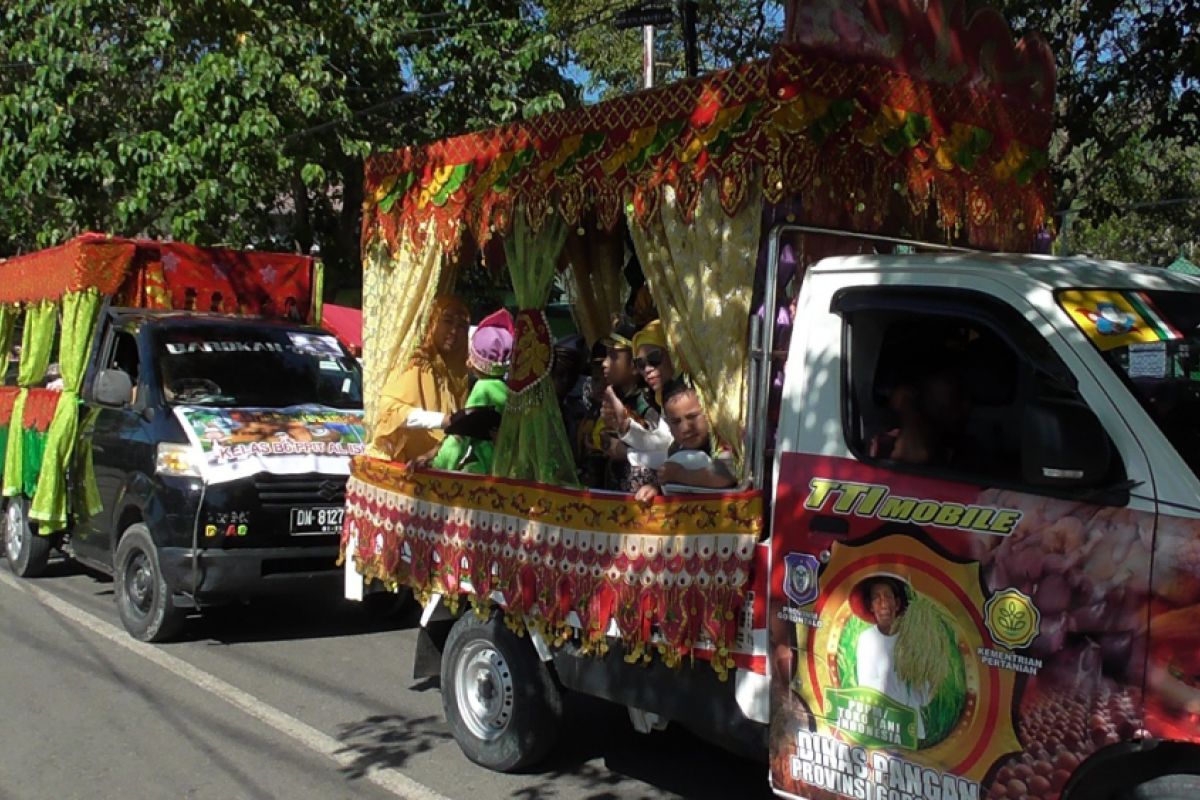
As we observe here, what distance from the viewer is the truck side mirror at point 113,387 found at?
8055 mm

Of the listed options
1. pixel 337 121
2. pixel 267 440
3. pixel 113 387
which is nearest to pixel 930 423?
pixel 267 440

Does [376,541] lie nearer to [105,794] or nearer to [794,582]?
[105,794]

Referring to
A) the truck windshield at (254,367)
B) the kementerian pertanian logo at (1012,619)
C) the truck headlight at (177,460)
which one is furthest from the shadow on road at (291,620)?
the kementerian pertanian logo at (1012,619)

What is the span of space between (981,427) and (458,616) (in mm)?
2906

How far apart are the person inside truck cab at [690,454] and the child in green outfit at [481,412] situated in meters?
1.23

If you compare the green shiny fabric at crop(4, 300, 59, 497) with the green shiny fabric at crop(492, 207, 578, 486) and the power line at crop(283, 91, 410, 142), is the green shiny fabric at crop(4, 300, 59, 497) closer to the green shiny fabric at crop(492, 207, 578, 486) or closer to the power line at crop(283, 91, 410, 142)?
the power line at crop(283, 91, 410, 142)

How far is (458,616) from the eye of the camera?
5.79 meters

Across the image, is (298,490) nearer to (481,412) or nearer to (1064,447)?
(481,412)

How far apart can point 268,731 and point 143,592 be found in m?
2.30

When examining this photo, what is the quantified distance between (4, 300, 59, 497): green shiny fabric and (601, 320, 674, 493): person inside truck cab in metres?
6.28

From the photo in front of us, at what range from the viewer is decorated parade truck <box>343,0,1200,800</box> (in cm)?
332

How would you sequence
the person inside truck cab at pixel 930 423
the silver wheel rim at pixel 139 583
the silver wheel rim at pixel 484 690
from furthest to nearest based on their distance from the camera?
the silver wheel rim at pixel 139 583 → the silver wheel rim at pixel 484 690 → the person inside truck cab at pixel 930 423

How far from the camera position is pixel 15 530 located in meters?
10.4

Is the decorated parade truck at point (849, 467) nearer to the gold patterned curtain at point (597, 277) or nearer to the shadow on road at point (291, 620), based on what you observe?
the gold patterned curtain at point (597, 277)
